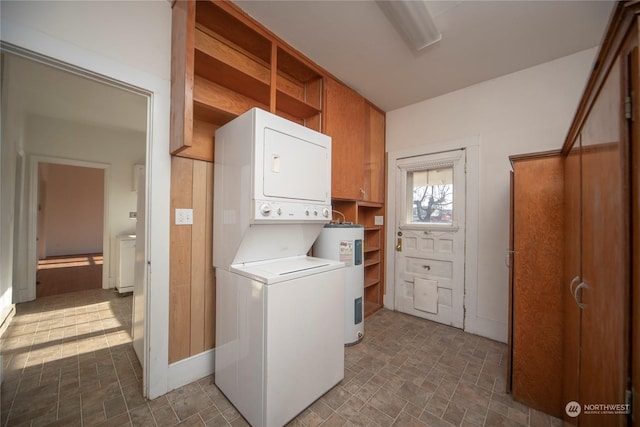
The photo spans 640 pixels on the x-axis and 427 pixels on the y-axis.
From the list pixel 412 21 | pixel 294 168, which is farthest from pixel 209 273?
pixel 412 21

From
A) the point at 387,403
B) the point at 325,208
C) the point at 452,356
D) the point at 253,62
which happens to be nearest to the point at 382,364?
the point at 387,403

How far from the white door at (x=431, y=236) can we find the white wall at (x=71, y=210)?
8.09 metres

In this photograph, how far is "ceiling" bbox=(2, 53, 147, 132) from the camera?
233 centimetres

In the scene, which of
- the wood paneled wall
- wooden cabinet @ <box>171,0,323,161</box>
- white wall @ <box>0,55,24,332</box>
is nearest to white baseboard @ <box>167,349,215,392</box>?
the wood paneled wall

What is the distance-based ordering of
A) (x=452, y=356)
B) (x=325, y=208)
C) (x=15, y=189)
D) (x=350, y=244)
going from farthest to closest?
(x=15, y=189)
(x=350, y=244)
(x=452, y=356)
(x=325, y=208)

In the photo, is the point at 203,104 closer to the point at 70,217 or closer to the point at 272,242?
the point at 272,242

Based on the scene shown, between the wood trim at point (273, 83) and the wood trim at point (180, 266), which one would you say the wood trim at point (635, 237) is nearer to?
the wood trim at point (273, 83)

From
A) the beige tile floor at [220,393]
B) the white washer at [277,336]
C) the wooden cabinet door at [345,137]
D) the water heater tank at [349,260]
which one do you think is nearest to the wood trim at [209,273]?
the white washer at [277,336]

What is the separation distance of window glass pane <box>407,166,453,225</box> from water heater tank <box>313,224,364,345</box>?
1130 millimetres

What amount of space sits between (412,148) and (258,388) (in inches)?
119

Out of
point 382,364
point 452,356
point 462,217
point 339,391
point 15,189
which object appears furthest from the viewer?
point 15,189

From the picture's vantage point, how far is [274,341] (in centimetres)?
130

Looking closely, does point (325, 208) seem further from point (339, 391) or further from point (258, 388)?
point (339, 391)

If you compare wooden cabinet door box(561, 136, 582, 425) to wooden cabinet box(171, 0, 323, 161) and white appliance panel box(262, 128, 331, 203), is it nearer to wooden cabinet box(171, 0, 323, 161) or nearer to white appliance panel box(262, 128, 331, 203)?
white appliance panel box(262, 128, 331, 203)
